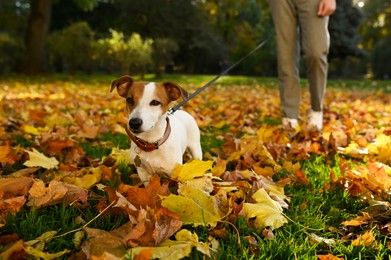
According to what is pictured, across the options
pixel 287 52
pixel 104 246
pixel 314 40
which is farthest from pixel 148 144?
pixel 287 52

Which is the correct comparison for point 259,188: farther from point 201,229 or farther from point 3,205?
point 3,205

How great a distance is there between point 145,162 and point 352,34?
2443 cm

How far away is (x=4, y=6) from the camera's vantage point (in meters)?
21.8

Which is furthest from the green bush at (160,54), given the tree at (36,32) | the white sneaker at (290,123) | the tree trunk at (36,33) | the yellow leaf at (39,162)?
the yellow leaf at (39,162)

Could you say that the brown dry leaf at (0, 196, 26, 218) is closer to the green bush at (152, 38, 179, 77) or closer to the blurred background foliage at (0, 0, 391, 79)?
the blurred background foliage at (0, 0, 391, 79)

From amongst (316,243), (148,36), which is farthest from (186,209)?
(148,36)

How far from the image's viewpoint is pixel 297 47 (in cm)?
443

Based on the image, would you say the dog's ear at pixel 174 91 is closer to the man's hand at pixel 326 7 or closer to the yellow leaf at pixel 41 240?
the yellow leaf at pixel 41 240

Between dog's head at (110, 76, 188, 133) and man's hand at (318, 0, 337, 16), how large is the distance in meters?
2.39

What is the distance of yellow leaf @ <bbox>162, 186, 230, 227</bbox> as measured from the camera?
164 centimetres

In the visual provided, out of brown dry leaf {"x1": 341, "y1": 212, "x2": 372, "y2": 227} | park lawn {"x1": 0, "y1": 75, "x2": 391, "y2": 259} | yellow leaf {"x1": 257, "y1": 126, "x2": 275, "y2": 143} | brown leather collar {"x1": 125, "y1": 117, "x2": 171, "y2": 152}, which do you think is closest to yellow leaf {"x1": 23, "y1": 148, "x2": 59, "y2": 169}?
park lawn {"x1": 0, "y1": 75, "x2": 391, "y2": 259}

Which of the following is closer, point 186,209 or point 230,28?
point 186,209

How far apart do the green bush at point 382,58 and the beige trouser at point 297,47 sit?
113ft

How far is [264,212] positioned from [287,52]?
119 inches
